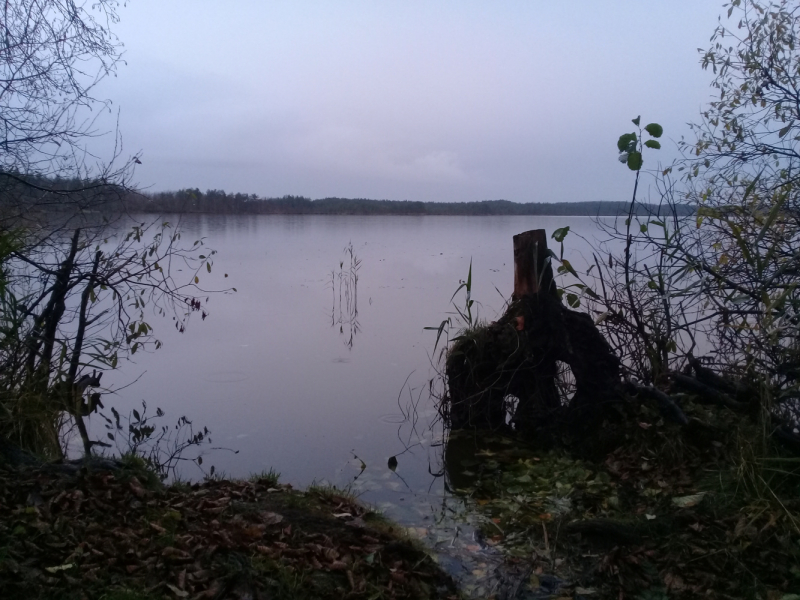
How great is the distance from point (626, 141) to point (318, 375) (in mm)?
5420

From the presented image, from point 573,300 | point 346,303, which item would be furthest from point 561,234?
point 346,303

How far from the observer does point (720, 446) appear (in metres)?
5.14

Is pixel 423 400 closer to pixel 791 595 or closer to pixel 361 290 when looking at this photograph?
pixel 791 595

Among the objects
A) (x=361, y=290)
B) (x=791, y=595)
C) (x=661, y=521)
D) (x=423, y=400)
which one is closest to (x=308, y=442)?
(x=423, y=400)

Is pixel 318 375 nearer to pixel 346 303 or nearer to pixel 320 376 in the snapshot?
pixel 320 376

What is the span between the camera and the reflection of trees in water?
529 inches

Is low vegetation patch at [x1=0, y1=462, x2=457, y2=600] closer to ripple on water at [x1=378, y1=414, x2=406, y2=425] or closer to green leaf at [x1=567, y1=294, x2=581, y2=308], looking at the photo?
green leaf at [x1=567, y1=294, x2=581, y2=308]

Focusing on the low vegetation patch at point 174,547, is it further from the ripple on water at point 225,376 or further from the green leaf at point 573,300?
the ripple on water at point 225,376

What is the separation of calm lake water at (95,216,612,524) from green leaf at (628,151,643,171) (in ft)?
4.07

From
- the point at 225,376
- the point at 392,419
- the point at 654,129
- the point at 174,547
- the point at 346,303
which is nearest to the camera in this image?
the point at 174,547

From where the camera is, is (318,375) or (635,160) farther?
(318,375)

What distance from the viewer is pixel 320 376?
9.93 m

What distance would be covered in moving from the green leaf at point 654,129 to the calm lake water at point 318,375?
1.43 meters

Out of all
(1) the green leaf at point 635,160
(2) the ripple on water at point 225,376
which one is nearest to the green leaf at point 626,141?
(1) the green leaf at point 635,160
